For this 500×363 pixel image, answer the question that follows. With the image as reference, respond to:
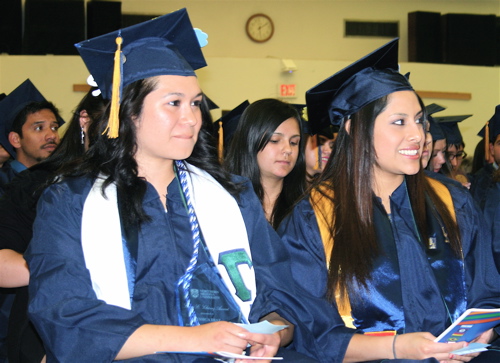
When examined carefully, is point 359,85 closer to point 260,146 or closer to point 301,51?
point 260,146

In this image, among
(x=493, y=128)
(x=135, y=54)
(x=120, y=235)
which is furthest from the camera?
(x=493, y=128)

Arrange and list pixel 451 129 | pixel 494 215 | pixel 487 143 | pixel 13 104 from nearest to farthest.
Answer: pixel 494 215 < pixel 13 104 < pixel 487 143 < pixel 451 129

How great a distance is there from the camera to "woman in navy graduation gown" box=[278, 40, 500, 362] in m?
2.50

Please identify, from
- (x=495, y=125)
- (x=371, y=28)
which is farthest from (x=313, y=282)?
(x=371, y=28)

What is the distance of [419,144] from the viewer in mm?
2635

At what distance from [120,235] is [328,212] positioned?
3.03 ft

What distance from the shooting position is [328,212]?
2.70 metres

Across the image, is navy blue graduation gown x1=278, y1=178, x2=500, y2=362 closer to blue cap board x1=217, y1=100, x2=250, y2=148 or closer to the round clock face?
blue cap board x1=217, y1=100, x2=250, y2=148

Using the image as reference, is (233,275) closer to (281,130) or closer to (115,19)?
(281,130)

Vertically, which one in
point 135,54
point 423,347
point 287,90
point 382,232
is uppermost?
point 287,90

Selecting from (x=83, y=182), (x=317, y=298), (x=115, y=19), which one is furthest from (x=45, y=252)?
(x=115, y=19)

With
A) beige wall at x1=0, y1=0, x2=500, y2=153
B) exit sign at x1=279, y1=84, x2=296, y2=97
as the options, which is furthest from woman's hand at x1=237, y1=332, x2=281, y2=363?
exit sign at x1=279, y1=84, x2=296, y2=97

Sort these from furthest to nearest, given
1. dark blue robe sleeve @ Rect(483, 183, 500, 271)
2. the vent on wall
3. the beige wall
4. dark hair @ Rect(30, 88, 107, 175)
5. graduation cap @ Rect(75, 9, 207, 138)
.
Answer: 1. the vent on wall
2. the beige wall
3. dark hair @ Rect(30, 88, 107, 175)
4. dark blue robe sleeve @ Rect(483, 183, 500, 271)
5. graduation cap @ Rect(75, 9, 207, 138)

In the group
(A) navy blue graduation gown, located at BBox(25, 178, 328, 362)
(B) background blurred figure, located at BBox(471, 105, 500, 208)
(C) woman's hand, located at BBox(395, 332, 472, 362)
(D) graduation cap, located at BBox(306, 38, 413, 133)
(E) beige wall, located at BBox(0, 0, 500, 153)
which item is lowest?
(C) woman's hand, located at BBox(395, 332, 472, 362)
